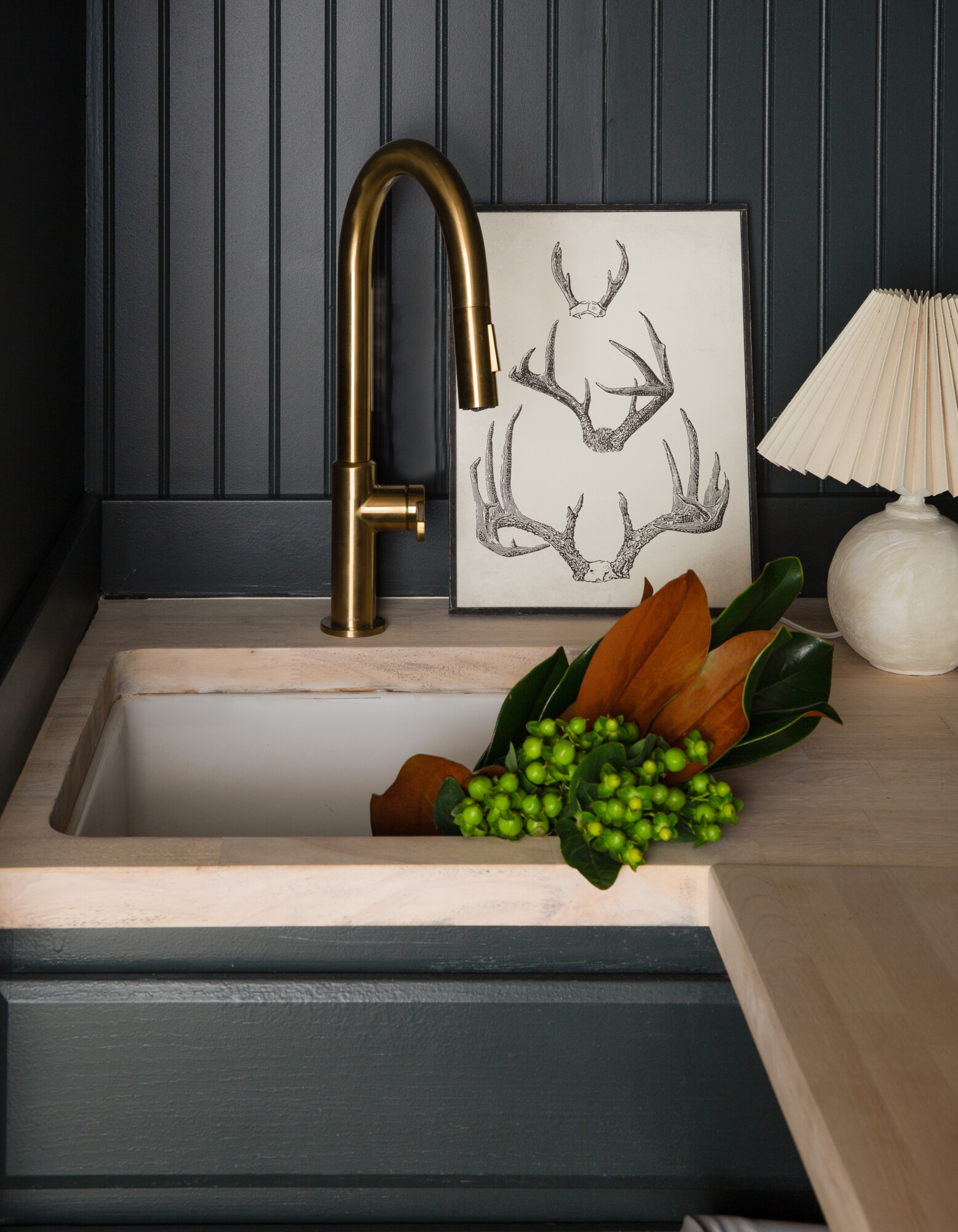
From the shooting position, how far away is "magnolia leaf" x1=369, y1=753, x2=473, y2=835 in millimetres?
902

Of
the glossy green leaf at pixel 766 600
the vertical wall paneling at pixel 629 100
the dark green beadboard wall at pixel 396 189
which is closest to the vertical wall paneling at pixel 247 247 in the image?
the dark green beadboard wall at pixel 396 189

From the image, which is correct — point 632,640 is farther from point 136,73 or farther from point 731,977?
point 136,73

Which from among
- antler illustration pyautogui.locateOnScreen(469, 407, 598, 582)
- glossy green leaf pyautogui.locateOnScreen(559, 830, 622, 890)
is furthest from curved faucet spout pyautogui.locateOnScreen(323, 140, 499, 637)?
glossy green leaf pyautogui.locateOnScreen(559, 830, 622, 890)

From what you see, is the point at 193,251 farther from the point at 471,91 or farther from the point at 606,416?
the point at 606,416

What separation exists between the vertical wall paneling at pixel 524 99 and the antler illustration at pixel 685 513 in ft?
1.01

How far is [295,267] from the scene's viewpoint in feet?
4.19

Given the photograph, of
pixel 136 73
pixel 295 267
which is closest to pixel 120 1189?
pixel 295 267

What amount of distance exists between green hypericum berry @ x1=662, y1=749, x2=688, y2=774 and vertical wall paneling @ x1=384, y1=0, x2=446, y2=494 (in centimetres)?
61

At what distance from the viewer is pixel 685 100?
127cm

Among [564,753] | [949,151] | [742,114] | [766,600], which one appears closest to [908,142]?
[949,151]

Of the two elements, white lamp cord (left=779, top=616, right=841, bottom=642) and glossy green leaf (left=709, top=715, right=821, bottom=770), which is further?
white lamp cord (left=779, top=616, right=841, bottom=642)

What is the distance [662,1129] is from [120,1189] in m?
0.38

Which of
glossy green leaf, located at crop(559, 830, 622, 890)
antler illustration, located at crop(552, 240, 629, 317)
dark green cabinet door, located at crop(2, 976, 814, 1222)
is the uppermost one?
antler illustration, located at crop(552, 240, 629, 317)

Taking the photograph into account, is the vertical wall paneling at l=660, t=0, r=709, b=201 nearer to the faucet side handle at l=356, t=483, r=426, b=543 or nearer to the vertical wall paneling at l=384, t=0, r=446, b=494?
the vertical wall paneling at l=384, t=0, r=446, b=494
